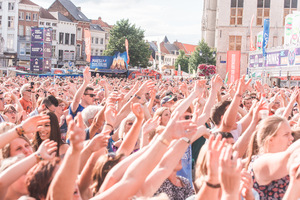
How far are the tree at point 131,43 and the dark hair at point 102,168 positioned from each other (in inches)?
2132

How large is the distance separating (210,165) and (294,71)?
2025 centimetres

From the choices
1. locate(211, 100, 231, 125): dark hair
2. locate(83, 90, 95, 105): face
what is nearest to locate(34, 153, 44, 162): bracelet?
locate(211, 100, 231, 125): dark hair

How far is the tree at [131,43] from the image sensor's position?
57219mm

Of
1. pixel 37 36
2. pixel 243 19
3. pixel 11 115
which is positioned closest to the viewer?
pixel 11 115

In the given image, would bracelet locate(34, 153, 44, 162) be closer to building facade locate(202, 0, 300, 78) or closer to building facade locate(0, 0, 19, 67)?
building facade locate(202, 0, 300, 78)

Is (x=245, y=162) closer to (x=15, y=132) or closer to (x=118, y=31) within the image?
(x=15, y=132)

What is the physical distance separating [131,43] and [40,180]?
181 feet

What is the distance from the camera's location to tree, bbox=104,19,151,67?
188 feet

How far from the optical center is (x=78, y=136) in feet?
8.48

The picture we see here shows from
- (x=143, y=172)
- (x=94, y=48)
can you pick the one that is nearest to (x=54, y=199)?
(x=143, y=172)

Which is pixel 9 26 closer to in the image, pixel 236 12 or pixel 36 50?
pixel 36 50

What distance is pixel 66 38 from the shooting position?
6881 centimetres

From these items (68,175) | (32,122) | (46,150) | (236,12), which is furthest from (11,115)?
(236,12)

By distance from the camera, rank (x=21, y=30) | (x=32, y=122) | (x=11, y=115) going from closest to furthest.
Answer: (x=32, y=122) → (x=11, y=115) → (x=21, y=30)
